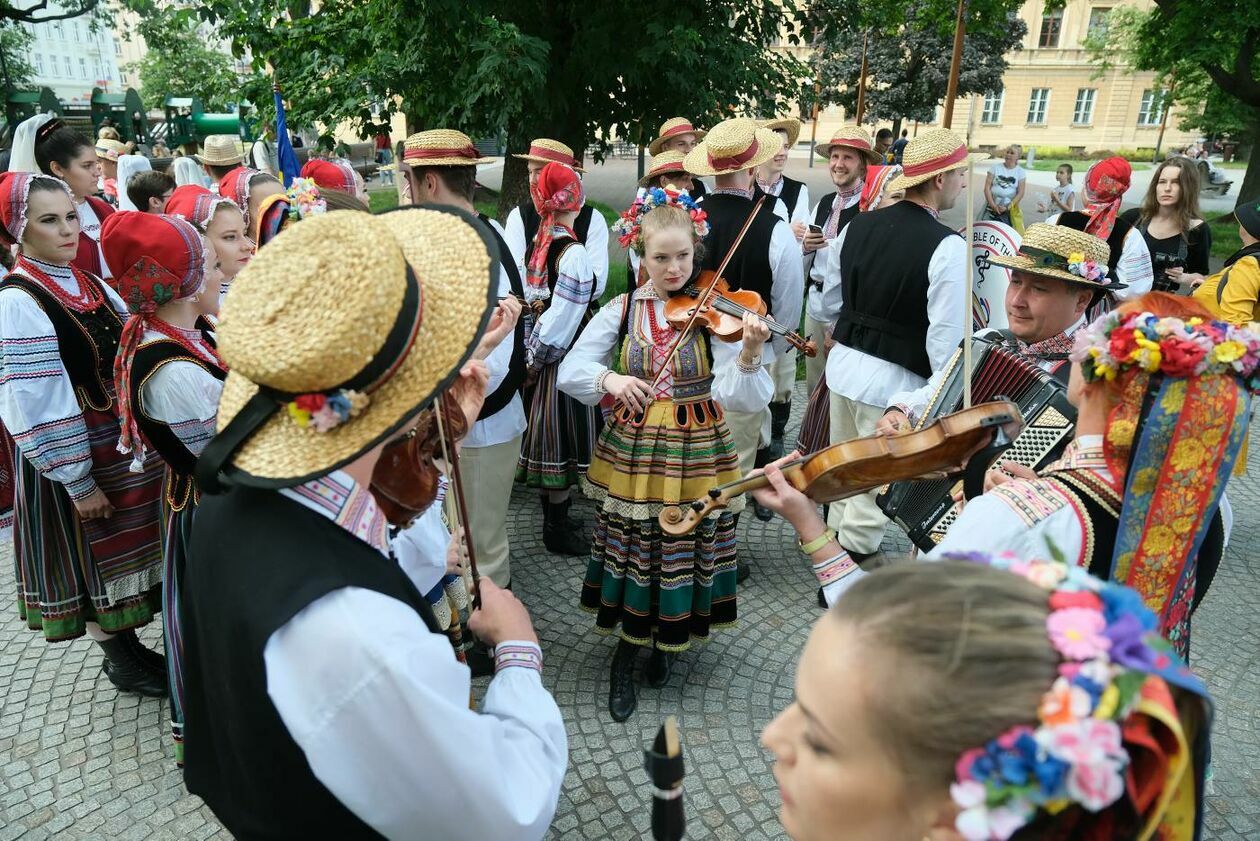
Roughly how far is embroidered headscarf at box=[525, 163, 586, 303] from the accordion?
252cm

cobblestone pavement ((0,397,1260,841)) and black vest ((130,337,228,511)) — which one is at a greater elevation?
black vest ((130,337,228,511))

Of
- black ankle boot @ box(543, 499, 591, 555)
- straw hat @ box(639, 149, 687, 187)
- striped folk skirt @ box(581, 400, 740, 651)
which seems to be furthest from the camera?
straw hat @ box(639, 149, 687, 187)

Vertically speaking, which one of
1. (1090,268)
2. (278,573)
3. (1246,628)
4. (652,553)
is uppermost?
(1090,268)

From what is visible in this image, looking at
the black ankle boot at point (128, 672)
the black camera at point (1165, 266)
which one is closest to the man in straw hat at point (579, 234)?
the black ankle boot at point (128, 672)

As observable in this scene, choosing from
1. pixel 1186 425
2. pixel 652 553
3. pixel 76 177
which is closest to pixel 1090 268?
pixel 1186 425

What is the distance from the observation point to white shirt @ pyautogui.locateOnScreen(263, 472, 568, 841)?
1.26m

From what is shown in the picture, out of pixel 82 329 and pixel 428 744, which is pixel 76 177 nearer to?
pixel 82 329

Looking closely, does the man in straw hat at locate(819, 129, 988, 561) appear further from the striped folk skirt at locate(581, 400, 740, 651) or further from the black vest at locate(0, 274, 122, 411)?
the black vest at locate(0, 274, 122, 411)

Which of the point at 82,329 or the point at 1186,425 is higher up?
the point at 1186,425

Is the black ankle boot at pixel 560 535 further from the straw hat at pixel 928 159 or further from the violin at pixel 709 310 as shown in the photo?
the straw hat at pixel 928 159

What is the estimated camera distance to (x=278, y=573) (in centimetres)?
132

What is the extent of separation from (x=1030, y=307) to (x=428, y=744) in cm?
275

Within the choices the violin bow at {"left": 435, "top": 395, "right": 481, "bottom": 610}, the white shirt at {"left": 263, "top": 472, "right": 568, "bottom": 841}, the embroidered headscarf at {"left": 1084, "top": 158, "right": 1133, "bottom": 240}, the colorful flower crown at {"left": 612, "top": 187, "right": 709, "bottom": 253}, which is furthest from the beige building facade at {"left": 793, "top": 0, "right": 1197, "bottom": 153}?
the white shirt at {"left": 263, "top": 472, "right": 568, "bottom": 841}

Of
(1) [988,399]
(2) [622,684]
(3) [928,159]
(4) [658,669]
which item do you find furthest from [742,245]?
(2) [622,684]
